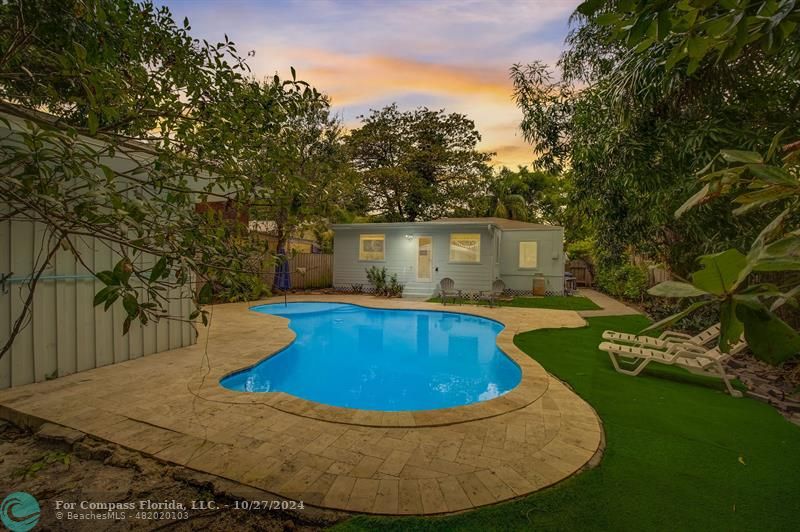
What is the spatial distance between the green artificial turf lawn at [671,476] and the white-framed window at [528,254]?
11.0 m

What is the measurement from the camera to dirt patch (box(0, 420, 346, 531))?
2.29 metres

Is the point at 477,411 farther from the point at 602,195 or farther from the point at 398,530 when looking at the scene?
the point at 602,195

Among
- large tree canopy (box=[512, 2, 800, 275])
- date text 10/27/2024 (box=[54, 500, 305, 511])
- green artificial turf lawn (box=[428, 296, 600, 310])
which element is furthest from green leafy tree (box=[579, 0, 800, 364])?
green artificial turf lawn (box=[428, 296, 600, 310])

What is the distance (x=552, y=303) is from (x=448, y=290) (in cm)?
368

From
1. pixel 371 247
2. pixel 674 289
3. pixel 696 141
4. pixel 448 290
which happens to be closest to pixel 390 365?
pixel 696 141

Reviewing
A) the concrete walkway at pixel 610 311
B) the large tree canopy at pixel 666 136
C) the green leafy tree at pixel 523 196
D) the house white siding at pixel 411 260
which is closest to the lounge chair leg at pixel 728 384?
the large tree canopy at pixel 666 136

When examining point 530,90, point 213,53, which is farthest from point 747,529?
point 530,90

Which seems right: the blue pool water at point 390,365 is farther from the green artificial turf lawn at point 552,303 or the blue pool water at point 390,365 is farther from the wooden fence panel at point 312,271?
the wooden fence panel at point 312,271

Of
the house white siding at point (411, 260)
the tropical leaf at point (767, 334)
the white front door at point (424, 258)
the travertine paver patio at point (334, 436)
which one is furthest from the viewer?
the white front door at point (424, 258)

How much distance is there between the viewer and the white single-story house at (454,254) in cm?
1459

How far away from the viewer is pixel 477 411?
3836 millimetres

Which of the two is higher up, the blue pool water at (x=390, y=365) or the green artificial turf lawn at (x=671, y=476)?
the green artificial turf lawn at (x=671, y=476)

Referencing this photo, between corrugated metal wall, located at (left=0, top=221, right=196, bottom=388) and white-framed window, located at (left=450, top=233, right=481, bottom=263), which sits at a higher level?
white-framed window, located at (left=450, top=233, right=481, bottom=263)

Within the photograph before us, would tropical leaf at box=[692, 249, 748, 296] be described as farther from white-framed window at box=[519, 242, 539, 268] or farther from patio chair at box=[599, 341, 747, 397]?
white-framed window at box=[519, 242, 539, 268]
